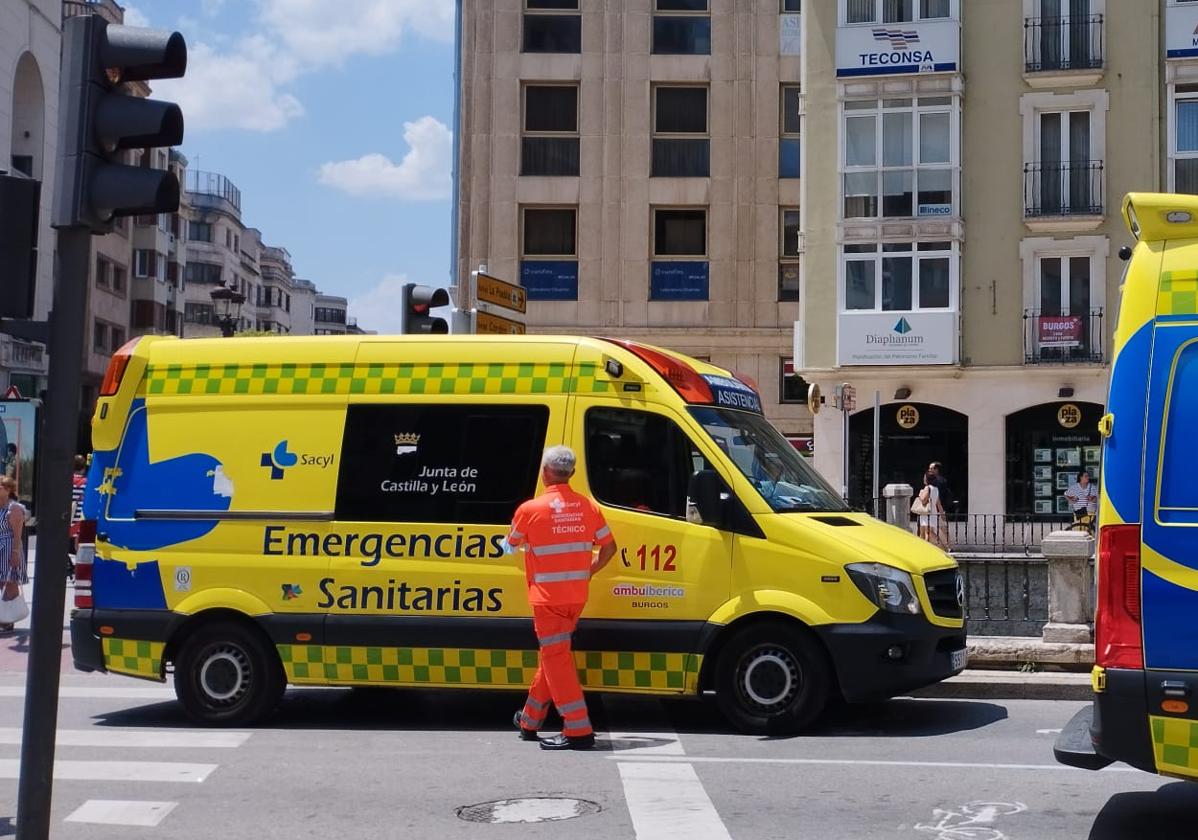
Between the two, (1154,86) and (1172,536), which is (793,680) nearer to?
(1172,536)

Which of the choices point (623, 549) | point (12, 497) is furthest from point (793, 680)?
point (12, 497)

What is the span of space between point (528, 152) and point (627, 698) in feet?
114

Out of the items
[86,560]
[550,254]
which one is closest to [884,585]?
[86,560]

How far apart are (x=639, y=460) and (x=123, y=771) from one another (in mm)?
3618

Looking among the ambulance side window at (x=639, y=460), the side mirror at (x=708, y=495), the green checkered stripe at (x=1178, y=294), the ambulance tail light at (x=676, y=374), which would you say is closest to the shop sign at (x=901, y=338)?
the ambulance tail light at (x=676, y=374)

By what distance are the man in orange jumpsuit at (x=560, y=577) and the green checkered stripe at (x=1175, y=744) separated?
3.73m

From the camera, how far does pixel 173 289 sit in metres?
72.2

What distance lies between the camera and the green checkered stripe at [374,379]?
33.2ft

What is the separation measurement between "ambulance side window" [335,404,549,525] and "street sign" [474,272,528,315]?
4616 mm

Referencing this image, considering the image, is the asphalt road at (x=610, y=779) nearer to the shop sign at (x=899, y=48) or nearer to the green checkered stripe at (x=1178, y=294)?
the green checkered stripe at (x=1178, y=294)

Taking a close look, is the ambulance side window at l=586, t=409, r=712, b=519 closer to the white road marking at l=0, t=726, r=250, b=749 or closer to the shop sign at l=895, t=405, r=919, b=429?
the white road marking at l=0, t=726, r=250, b=749

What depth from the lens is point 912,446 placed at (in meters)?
35.0

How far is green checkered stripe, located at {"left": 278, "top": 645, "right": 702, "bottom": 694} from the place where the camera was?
382 inches

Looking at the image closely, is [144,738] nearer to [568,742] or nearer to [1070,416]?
[568,742]
